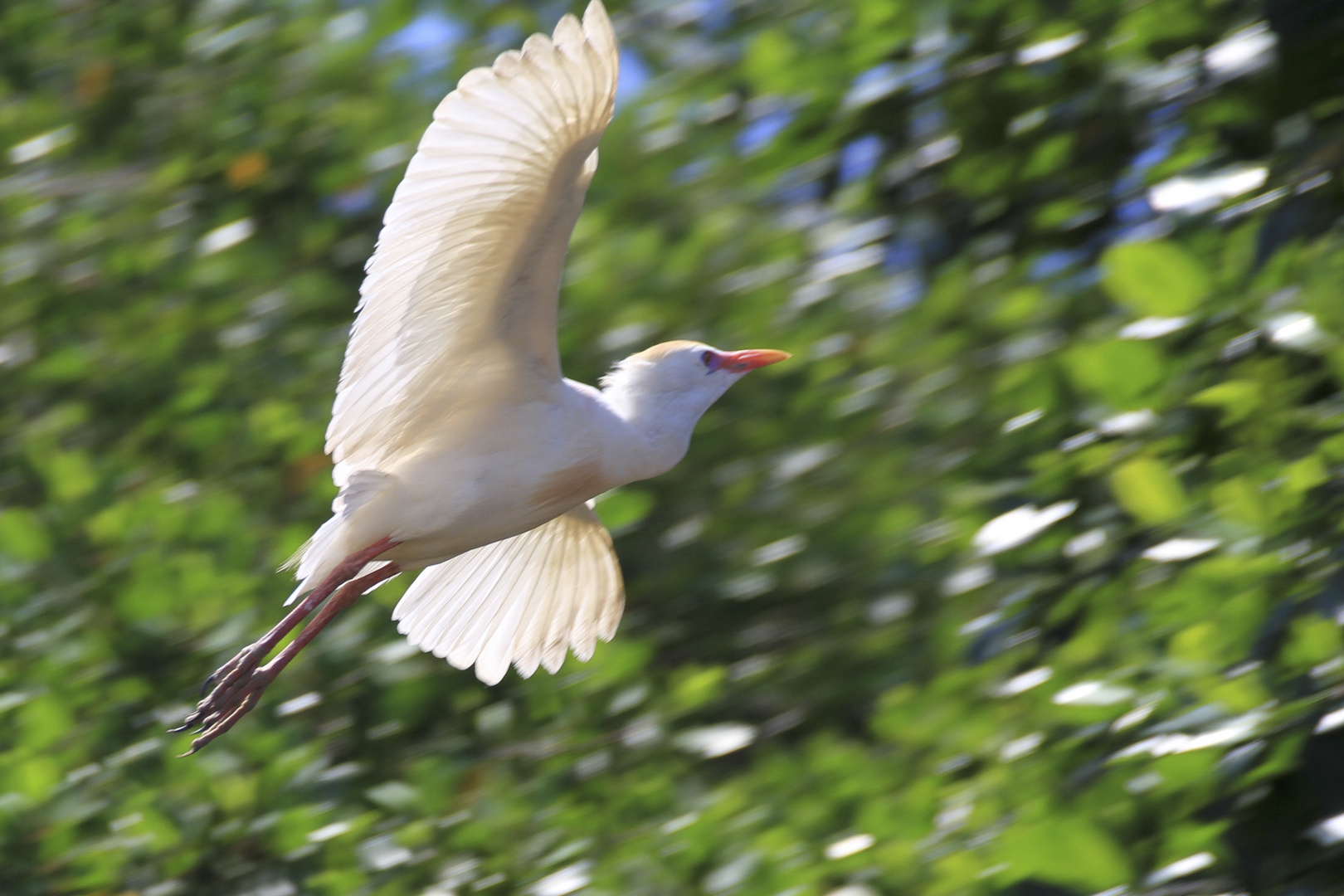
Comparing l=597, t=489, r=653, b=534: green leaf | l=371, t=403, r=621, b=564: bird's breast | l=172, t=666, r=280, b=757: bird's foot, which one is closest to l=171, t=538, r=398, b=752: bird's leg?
l=172, t=666, r=280, b=757: bird's foot

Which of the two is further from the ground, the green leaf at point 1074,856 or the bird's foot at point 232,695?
the bird's foot at point 232,695

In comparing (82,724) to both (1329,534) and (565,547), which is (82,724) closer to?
(565,547)

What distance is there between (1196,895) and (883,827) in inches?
39.1

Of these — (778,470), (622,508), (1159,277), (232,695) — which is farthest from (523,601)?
(1159,277)

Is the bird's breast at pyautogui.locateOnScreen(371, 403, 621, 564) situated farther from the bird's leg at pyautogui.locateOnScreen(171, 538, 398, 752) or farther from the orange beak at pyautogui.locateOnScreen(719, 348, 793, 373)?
the orange beak at pyautogui.locateOnScreen(719, 348, 793, 373)

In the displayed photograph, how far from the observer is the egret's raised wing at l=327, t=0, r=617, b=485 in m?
2.77

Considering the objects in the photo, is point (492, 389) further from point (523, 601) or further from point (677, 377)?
point (523, 601)

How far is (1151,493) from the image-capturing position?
3.06 meters

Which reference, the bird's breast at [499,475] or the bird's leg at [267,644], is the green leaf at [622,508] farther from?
the bird's breast at [499,475]

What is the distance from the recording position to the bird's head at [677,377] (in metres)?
3.47

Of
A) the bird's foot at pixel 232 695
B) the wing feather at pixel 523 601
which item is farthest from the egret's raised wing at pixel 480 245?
the wing feather at pixel 523 601

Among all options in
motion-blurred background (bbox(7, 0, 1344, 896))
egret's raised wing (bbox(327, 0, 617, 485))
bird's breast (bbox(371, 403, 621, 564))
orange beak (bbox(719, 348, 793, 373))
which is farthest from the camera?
orange beak (bbox(719, 348, 793, 373))

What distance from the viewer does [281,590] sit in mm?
4754

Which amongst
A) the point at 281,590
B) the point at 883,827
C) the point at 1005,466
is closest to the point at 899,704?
the point at 883,827
